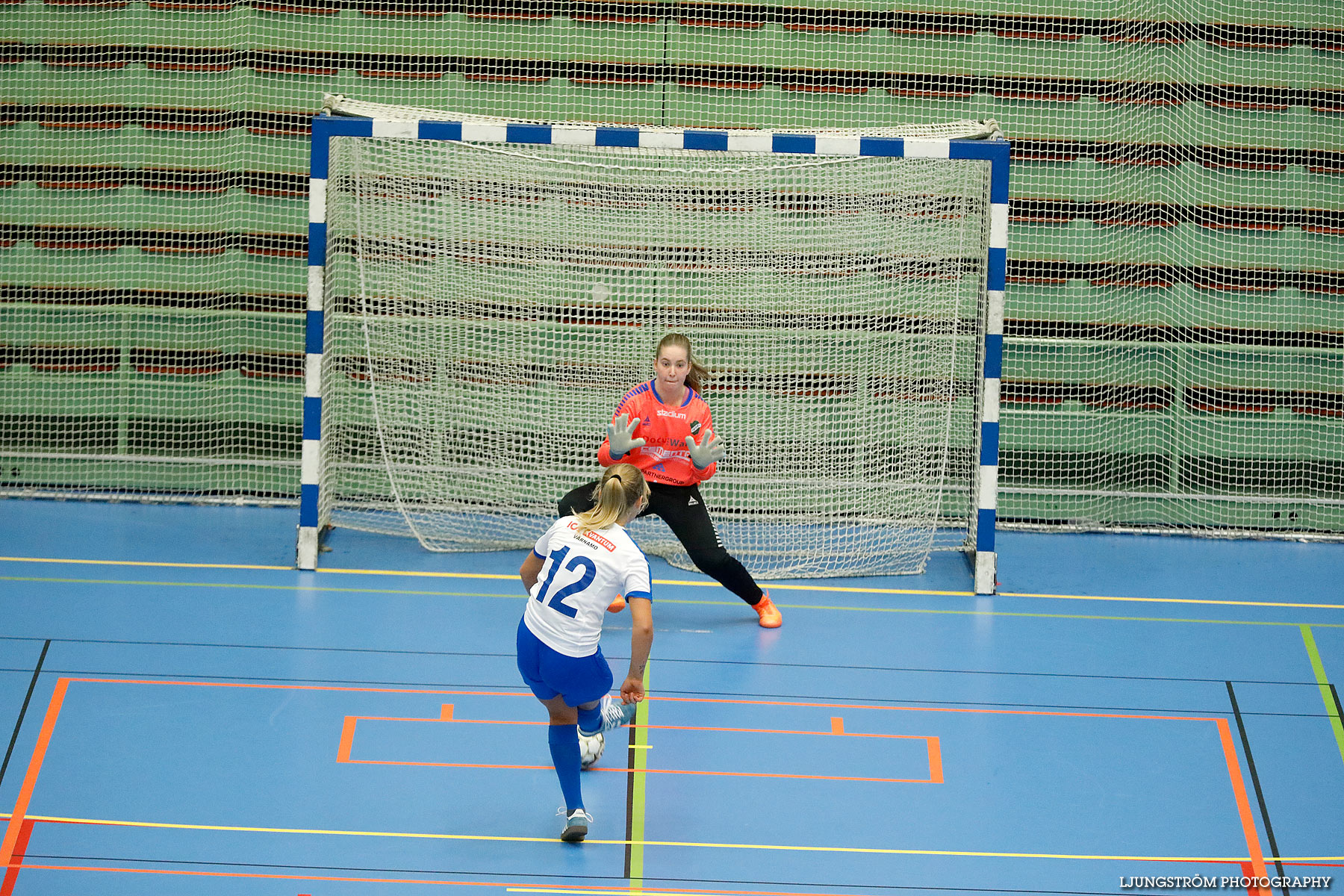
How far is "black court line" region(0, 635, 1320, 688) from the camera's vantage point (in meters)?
6.50

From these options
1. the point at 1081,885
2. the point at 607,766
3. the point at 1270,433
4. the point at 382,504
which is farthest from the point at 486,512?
the point at 1270,433

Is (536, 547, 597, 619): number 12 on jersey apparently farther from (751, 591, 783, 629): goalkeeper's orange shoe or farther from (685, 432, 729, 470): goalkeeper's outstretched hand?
(751, 591, 783, 629): goalkeeper's orange shoe

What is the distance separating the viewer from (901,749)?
572 cm

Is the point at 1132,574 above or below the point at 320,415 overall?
below

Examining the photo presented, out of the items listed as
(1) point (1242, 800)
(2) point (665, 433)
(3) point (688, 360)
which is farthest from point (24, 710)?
(1) point (1242, 800)

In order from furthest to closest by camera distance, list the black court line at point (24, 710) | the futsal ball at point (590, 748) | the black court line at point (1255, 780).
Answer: the futsal ball at point (590, 748) → the black court line at point (24, 710) → the black court line at point (1255, 780)

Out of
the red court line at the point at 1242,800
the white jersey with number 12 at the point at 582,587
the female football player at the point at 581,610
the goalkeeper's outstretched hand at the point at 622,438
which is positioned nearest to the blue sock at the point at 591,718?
the female football player at the point at 581,610

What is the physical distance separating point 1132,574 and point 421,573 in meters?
4.43

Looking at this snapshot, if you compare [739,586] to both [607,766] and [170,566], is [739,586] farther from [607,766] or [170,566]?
[170,566]

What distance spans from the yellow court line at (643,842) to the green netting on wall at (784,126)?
14.3 feet

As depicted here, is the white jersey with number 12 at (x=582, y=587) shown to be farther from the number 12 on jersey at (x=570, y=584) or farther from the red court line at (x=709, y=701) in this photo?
the red court line at (x=709, y=701)

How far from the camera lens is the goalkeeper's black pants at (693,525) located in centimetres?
682

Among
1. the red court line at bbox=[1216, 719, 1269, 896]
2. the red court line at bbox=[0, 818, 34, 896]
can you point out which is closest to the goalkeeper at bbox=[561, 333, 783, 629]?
the red court line at bbox=[1216, 719, 1269, 896]

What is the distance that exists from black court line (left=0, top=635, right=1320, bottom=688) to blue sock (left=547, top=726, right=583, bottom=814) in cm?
181
